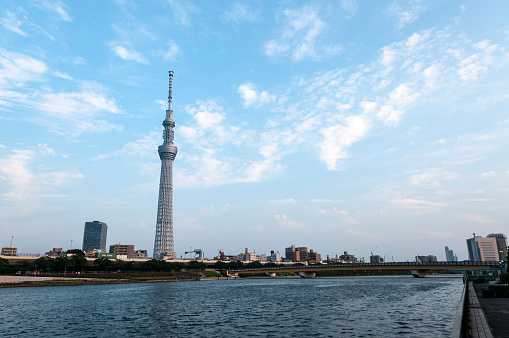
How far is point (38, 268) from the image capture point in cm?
16788

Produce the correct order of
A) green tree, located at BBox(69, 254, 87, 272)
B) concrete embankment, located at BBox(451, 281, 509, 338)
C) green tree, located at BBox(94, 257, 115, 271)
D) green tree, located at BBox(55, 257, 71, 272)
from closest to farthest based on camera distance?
concrete embankment, located at BBox(451, 281, 509, 338) < green tree, located at BBox(55, 257, 71, 272) < green tree, located at BBox(69, 254, 87, 272) < green tree, located at BBox(94, 257, 115, 271)

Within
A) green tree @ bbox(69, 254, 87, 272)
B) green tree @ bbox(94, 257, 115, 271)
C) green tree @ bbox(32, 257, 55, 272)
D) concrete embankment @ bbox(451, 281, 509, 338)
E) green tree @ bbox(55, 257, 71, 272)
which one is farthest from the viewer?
green tree @ bbox(94, 257, 115, 271)

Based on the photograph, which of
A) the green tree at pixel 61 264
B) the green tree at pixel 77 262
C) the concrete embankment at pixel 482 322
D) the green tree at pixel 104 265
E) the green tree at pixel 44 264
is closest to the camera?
the concrete embankment at pixel 482 322

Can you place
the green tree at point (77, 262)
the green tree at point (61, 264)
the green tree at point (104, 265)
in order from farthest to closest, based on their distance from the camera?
the green tree at point (104, 265), the green tree at point (77, 262), the green tree at point (61, 264)

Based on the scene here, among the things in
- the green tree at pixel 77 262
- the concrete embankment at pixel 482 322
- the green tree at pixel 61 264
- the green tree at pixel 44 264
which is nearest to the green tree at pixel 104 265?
the green tree at pixel 77 262

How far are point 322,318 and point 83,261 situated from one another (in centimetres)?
16393

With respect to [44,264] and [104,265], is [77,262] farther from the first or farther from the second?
[104,265]

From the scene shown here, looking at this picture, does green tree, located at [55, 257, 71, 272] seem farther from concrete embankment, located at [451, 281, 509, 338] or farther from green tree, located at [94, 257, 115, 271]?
concrete embankment, located at [451, 281, 509, 338]

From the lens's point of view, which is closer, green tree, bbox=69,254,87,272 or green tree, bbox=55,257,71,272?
green tree, bbox=55,257,71,272

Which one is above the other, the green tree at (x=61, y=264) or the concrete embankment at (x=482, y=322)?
the green tree at (x=61, y=264)

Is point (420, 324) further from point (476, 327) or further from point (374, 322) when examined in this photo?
point (476, 327)

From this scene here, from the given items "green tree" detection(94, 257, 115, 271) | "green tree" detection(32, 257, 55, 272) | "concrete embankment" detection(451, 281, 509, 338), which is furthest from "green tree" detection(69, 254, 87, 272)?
"concrete embankment" detection(451, 281, 509, 338)

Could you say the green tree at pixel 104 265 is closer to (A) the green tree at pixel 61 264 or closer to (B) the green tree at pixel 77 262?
(B) the green tree at pixel 77 262

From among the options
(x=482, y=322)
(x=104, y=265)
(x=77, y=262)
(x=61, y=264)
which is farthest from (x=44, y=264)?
(x=482, y=322)
